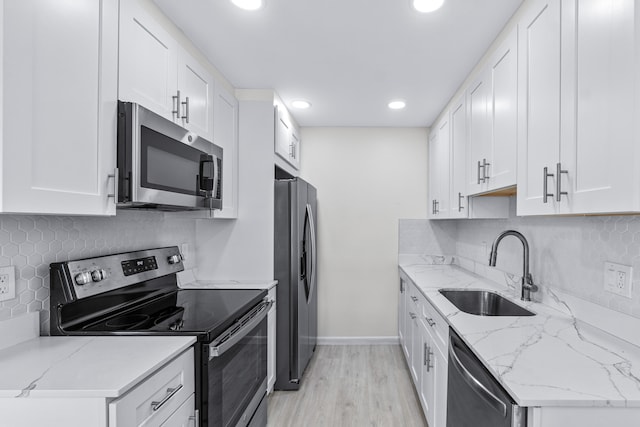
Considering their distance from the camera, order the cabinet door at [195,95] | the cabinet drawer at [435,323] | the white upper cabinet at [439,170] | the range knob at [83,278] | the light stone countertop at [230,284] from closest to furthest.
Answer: the range knob at [83,278], the cabinet drawer at [435,323], the cabinet door at [195,95], the light stone countertop at [230,284], the white upper cabinet at [439,170]

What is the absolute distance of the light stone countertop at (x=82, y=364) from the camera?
985 mm

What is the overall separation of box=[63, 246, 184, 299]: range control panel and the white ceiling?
1.24 meters

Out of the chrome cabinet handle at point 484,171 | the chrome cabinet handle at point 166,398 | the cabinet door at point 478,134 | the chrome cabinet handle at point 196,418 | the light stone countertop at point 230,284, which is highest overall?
the cabinet door at point 478,134

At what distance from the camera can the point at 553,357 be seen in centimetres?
121

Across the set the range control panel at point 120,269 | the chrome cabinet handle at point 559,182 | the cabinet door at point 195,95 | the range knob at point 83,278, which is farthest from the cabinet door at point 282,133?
the chrome cabinet handle at point 559,182

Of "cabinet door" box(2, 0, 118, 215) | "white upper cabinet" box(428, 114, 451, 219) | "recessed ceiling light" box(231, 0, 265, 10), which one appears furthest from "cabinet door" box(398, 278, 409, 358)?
"cabinet door" box(2, 0, 118, 215)

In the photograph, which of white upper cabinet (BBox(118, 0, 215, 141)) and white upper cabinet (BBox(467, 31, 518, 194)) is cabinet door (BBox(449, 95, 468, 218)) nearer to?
white upper cabinet (BBox(467, 31, 518, 194))

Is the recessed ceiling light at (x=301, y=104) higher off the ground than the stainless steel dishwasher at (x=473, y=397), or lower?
higher

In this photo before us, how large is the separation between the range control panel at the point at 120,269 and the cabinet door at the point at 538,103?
6.10 feet

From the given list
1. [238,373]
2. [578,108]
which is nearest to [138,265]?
[238,373]

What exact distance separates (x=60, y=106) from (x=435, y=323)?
193 cm

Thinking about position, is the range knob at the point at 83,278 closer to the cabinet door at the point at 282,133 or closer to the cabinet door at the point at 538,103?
the cabinet door at the point at 282,133

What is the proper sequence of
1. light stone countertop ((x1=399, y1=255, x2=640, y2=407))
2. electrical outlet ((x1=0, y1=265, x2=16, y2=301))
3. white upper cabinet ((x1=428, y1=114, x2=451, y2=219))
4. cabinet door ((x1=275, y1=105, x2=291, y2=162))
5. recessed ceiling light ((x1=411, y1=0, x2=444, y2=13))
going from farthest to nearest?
white upper cabinet ((x1=428, y1=114, x2=451, y2=219)) → cabinet door ((x1=275, y1=105, x2=291, y2=162)) → recessed ceiling light ((x1=411, y1=0, x2=444, y2=13)) → electrical outlet ((x1=0, y1=265, x2=16, y2=301)) → light stone countertop ((x1=399, y1=255, x2=640, y2=407))

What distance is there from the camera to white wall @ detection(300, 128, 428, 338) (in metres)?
3.85
